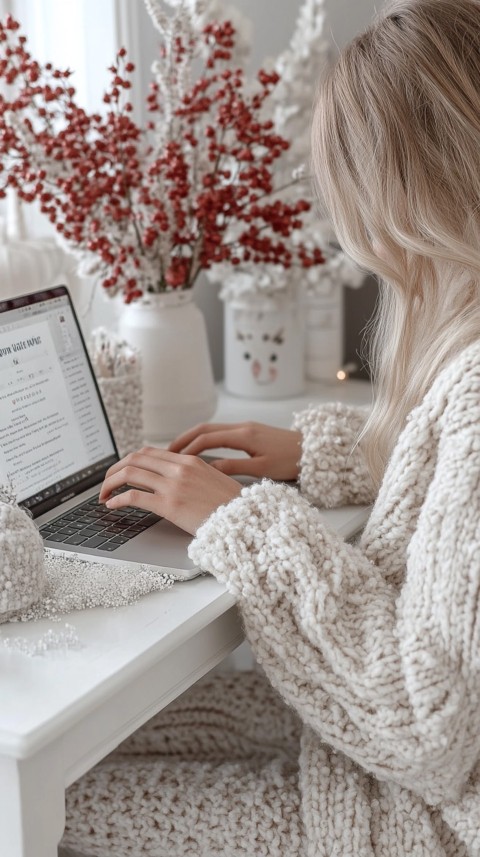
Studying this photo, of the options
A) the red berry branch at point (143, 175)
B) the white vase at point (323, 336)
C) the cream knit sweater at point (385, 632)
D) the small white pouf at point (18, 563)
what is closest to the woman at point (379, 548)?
the cream knit sweater at point (385, 632)

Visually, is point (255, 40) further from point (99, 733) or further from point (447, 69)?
point (99, 733)

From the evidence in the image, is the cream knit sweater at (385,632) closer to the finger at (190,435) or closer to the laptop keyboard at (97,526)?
the laptop keyboard at (97,526)

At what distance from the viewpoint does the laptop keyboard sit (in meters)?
0.88

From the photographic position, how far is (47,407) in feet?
3.24

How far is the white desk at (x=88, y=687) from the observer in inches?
24.2

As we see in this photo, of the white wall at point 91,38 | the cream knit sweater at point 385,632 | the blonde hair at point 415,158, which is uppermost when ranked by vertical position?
the white wall at point 91,38

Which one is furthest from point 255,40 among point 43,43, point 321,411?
point 321,411

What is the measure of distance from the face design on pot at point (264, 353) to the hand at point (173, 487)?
0.59 meters

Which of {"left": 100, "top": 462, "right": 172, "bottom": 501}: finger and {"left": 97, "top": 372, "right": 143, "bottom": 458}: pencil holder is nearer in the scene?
{"left": 100, "top": 462, "right": 172, "bottom": 501}: finger

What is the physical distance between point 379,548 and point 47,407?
0.36 m

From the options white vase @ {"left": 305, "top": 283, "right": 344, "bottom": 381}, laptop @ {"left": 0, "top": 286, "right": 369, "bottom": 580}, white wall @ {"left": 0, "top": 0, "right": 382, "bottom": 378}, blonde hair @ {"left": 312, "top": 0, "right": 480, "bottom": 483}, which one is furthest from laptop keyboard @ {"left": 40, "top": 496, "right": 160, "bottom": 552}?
white vase @ {"left": 305, "top": 283, "right": 344, "bottom": 381}

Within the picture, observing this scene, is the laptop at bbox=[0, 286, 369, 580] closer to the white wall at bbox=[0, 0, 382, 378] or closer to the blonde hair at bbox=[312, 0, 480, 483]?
the blonde hair at bbox=[312, 0, 480, 483]

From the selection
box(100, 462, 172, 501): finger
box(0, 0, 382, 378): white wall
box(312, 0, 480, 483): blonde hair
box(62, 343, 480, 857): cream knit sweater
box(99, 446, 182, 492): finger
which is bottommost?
box(62, 343, 480, 857): cream knit sweater

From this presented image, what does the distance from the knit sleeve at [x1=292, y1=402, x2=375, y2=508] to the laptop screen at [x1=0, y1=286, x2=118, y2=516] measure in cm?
22
